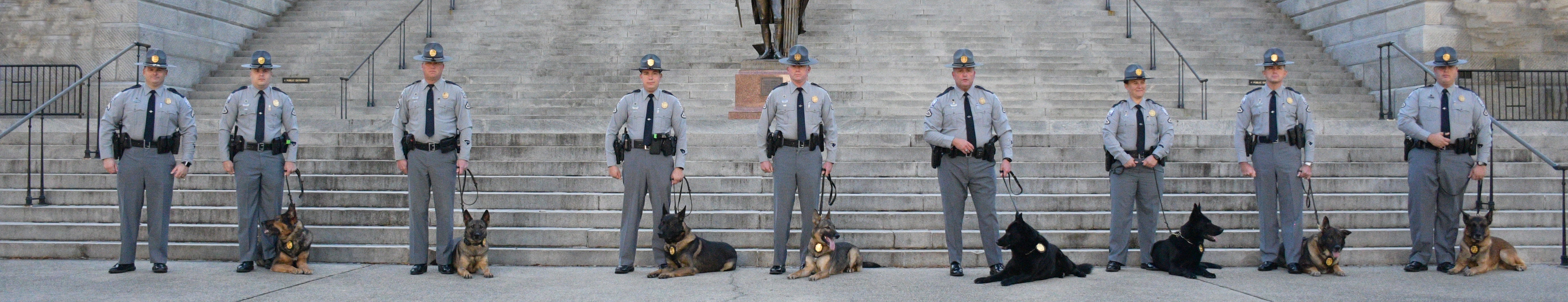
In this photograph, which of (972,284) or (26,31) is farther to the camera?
(26,31)

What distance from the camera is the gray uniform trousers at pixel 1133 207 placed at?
6.66 m

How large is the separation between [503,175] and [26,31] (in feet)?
32.7

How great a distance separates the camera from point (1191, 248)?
621 centimetres

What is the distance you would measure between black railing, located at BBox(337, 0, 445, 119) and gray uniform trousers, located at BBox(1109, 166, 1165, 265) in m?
9.23

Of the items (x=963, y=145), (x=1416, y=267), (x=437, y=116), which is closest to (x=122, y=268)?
(x=437, y=116)

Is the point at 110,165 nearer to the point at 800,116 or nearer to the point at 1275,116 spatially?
the point at 800,116

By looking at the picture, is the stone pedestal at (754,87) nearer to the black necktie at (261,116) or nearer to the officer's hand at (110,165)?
the black necktie at (261,116)

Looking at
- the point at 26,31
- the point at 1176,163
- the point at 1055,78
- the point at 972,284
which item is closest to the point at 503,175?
the point at 972,284

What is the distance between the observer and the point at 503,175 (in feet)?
27.2

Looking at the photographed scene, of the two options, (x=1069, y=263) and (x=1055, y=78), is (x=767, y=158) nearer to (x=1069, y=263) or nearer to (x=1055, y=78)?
(x=1069, y=263)

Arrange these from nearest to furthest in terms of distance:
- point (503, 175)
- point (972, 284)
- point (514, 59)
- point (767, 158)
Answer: point (972, 284)
point (767, 158)
point (503, 175)
point (514, 59)

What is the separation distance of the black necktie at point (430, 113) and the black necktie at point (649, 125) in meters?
1.26

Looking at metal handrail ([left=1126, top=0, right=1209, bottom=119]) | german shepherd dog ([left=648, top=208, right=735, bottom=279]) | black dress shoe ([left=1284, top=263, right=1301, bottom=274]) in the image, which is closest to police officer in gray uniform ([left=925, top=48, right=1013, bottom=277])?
german shepherd dog ([left=648, top=208, right=735, bottom=279])

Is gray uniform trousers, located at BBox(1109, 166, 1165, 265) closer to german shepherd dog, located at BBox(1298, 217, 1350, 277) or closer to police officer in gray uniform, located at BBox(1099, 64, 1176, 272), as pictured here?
police officer in gray uniform, located at BBox(1099, 64, 1176, 272)
